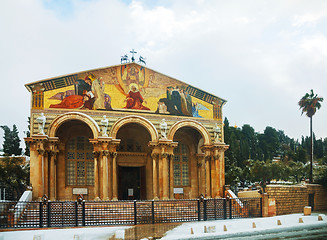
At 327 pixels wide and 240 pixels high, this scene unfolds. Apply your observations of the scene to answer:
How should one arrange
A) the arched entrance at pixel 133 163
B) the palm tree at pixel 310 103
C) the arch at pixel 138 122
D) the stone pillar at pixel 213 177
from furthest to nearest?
the palm tree at pixel 310 103 → the arched entrance at pixel 133 163 → the stone pillar at pixel 213 177 → the arch at pixel 138 122

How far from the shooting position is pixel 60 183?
25672 mm

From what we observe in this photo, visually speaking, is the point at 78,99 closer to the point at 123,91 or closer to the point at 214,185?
the point at 123,91

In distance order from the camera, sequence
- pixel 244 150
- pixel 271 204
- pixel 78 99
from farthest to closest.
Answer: pixel 244 150, pixel 78 99, pixel 271 204

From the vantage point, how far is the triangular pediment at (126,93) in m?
24.6

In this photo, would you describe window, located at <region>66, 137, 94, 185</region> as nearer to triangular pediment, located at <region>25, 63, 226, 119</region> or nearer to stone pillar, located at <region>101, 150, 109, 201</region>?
stone pillar, located at <region>101, 150, 109, 201</region>

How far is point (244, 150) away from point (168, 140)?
47795 millimetres

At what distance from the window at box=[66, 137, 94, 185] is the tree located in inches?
816

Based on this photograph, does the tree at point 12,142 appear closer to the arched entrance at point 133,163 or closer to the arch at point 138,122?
the arched entrance at point 133,163

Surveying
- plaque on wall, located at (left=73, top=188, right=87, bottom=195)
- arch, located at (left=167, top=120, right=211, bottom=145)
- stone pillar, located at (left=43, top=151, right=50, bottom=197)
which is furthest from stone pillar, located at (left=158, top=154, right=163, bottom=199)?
stone pillar, located at (left=43, top=151, right=50, bottom=197)

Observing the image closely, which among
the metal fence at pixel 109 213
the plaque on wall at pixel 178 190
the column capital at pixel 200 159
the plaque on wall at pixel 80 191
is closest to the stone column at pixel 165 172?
the plaque on wall at pixel 178 190

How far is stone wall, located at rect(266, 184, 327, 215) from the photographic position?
23.8 metres

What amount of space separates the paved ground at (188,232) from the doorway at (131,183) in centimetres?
1018

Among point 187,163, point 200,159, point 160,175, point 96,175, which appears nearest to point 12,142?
point 96,175

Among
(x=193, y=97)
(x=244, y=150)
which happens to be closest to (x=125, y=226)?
(x=193, y=97)
